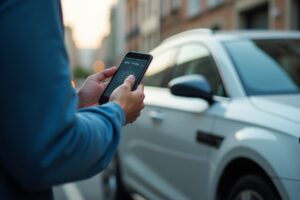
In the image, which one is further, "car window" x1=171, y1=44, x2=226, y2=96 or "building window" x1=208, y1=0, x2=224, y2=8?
"building window" x1=208, y1=0, x2=224, y2=8

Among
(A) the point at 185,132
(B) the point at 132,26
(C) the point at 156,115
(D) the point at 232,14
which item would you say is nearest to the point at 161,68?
(C) the point at 156,115

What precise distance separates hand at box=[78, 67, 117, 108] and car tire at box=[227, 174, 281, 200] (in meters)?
1.28

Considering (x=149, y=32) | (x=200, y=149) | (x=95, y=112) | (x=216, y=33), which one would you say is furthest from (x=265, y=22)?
(x=149, y=32)

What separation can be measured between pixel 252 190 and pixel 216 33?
5.59 feet

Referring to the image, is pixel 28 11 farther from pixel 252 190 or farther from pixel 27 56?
pixel 252 190

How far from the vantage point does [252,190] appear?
303 cm

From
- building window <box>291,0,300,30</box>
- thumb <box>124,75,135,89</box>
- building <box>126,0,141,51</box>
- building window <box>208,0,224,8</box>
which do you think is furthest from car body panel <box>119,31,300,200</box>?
building <box>126,0,141,51</box>

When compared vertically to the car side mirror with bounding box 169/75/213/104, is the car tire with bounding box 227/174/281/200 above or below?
below

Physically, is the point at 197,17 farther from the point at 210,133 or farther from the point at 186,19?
the point at 210,133

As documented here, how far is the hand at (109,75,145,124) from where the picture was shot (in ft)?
5.06

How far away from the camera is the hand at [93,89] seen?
186cm

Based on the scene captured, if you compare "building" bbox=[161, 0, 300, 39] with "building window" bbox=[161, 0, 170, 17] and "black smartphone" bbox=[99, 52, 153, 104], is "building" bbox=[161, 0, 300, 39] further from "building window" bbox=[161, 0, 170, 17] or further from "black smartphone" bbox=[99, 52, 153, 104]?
"black smartphone" bbox=[99, 52, 153, 104]

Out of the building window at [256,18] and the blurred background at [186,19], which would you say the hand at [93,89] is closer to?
the blurred background at [186,19]

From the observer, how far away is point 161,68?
499 cm
